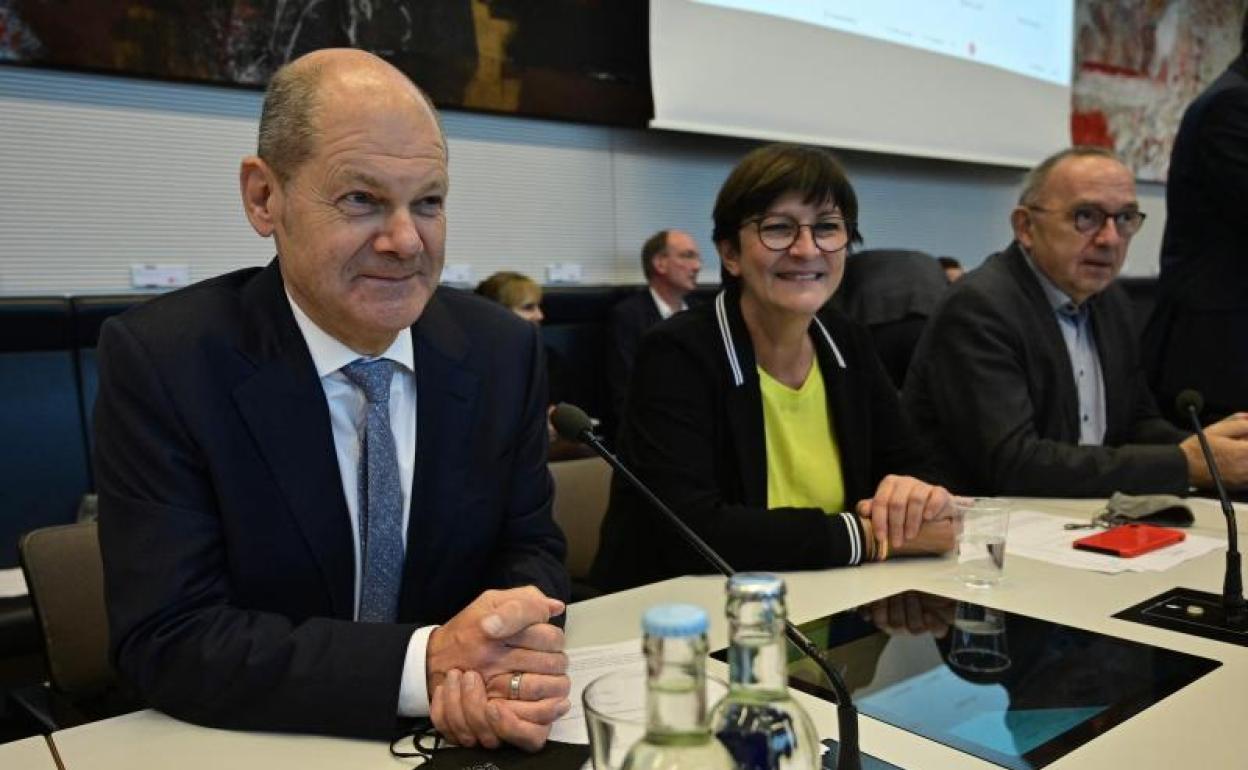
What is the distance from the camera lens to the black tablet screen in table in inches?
36.7

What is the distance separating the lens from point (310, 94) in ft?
3.82

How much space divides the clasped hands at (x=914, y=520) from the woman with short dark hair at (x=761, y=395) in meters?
0.10

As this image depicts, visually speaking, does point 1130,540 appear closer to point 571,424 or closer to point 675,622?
point 571,424

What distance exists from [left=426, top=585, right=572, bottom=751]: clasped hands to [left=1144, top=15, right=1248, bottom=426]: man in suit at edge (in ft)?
6.83

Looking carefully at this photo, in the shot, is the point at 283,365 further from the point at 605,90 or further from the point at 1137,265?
the point at 1137,265

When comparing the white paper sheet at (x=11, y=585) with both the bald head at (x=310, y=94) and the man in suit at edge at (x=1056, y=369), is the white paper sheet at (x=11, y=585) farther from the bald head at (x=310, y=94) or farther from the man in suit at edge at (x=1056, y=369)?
the man in suit at edge at (x=1056, y=369)

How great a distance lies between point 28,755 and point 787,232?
1.41m

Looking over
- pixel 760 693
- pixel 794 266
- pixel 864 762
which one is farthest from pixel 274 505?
pixel 794 266

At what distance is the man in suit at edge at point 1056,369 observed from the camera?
1.96 m

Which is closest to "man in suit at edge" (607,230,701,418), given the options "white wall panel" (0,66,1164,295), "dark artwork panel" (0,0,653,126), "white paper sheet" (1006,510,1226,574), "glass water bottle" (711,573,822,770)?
"white wall panel" (0,66,1164,295)

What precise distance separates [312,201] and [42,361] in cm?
243

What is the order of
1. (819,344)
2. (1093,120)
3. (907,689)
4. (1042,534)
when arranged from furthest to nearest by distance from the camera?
(1093,120)
(819,344)
(1042,534)
(907,689)

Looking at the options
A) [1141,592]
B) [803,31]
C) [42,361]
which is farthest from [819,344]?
[803,31]

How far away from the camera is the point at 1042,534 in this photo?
65.6 inches
